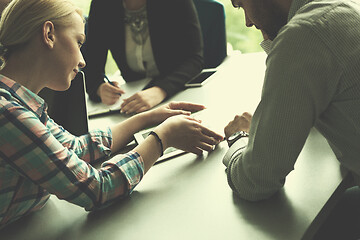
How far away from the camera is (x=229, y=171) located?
0.92 metres

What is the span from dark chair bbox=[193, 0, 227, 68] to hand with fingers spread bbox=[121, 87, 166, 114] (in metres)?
0.73

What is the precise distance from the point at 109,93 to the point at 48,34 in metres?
0.69

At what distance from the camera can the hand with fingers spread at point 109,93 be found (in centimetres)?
160

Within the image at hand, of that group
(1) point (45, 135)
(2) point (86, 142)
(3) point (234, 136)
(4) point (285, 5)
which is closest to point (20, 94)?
(1) point (45, 135)

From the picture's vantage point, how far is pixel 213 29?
2.20m

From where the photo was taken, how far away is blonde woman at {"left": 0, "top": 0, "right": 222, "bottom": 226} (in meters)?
0.84

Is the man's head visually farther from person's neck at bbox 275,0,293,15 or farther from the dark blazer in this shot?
the dark blazer

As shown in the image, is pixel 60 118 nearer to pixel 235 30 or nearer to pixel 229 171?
pixel 229 171

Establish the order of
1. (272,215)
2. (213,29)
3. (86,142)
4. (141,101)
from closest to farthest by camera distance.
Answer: (272,215)
(86,142)
(141,101)
(213,29)

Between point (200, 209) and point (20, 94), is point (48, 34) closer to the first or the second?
point (20, 94)

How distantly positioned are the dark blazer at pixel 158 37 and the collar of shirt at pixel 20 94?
765mm

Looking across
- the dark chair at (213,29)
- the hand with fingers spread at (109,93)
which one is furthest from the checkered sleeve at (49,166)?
the dark chair at (213,29)

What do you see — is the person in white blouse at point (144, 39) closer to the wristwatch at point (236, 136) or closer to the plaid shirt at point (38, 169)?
the wristwatch at point (236, 136)

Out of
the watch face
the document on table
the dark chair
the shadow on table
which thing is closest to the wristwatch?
the watch face
